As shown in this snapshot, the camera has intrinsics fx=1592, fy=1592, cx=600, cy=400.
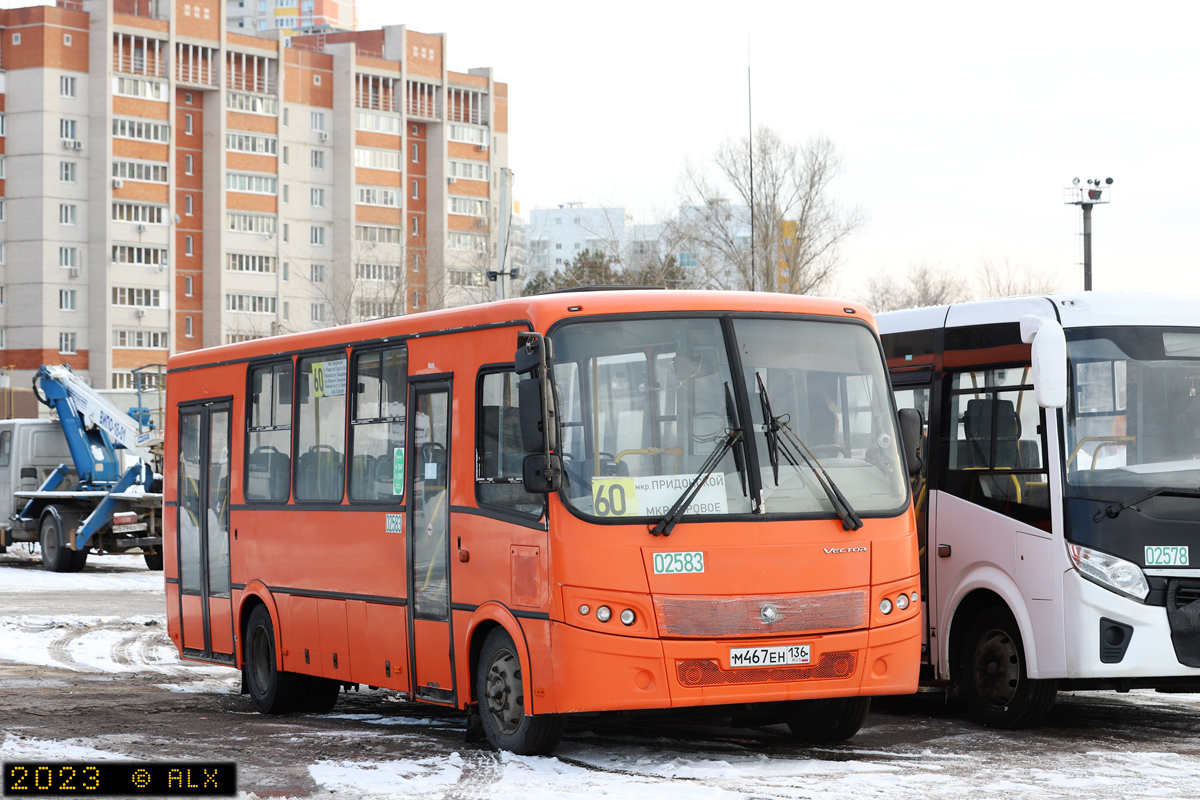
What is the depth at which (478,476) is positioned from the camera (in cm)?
964

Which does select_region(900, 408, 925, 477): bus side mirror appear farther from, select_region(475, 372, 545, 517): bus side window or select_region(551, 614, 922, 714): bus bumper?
select_region(475, 372, 545, 517): bus side window

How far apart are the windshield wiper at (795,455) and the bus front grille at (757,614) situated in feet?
1.43

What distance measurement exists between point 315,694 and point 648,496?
4647 millimetres

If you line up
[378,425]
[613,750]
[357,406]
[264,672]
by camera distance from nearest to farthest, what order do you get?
[613,750], [378,425], [357,406], [264,672]

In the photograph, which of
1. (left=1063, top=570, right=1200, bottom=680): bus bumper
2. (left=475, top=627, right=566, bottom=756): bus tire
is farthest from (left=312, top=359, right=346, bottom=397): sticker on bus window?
(left=1063, top=570, right=1200, bottom=680): bus bumper

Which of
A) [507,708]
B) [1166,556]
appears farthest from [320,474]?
[1166,556]

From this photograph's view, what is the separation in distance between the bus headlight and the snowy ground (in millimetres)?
962

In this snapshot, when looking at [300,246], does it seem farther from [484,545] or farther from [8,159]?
[484,545]

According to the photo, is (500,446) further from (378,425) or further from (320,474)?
(320,474)

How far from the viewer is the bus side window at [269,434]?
1220 centimetres

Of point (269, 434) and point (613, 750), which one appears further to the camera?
point (269, 434)

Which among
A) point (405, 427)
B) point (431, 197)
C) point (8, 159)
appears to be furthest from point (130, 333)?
point (405, 427)

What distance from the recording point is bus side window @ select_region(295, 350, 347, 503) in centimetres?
1142

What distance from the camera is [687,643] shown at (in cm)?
874
